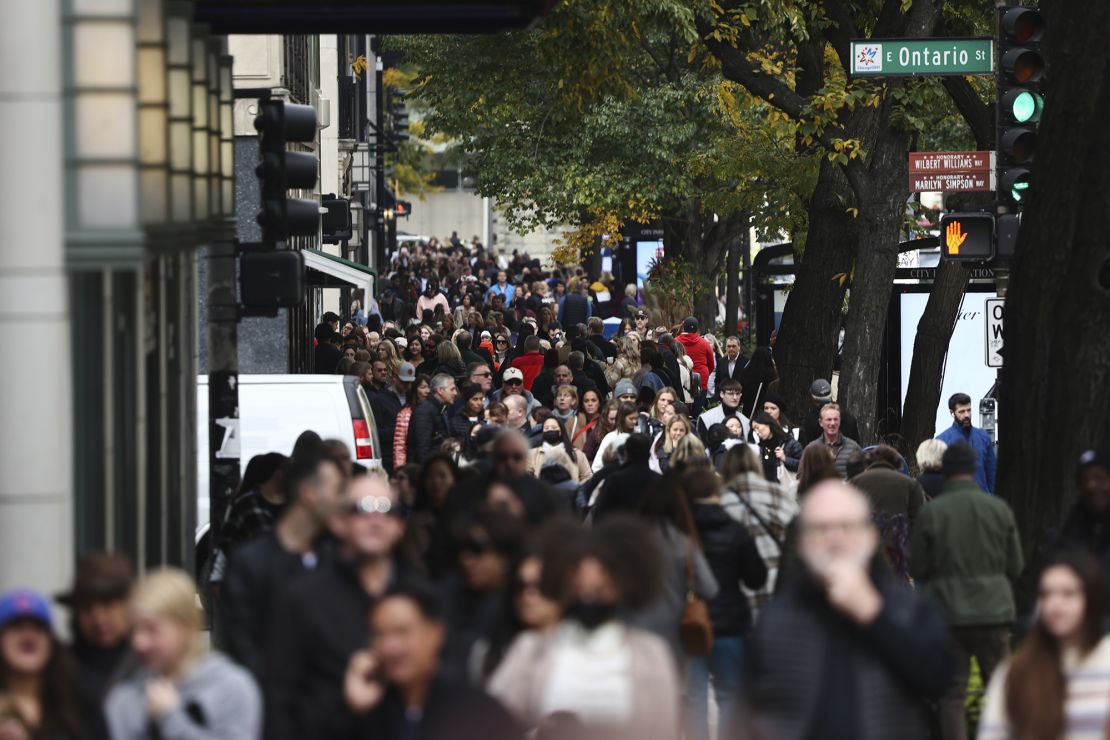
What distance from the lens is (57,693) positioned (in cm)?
675

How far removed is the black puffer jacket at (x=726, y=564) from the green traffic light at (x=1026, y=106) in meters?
5.20

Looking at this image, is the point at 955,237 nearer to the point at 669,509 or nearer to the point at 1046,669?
the point at 669,509

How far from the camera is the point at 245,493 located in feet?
37.5

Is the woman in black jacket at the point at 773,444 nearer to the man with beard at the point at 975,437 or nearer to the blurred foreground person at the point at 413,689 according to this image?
the man with beard at the point at 975,437

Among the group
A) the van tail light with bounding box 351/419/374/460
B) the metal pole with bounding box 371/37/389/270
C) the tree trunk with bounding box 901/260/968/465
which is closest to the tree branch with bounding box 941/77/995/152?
the tree trunk with bounding box 901/260/968/465

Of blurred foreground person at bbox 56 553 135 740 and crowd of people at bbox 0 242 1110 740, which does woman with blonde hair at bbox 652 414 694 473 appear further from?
blurred foreground person at bbox 56 553 135 740

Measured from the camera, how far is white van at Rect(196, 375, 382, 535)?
52.5ft

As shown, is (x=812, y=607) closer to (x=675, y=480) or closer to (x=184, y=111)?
(x=675, y=480)

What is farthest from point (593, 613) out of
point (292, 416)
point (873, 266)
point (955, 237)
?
point (873, 266)

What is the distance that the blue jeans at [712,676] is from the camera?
1020 cm

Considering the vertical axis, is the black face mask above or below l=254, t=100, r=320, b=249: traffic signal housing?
below

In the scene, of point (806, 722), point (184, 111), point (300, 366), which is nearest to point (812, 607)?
point (806, 722)

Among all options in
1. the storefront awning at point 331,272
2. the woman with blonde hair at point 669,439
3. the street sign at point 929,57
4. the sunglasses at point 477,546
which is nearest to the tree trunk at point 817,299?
the storefront awning at point 331,272

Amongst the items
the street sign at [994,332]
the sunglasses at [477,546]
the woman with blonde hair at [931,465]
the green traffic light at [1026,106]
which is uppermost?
the green traffic light at [1026,106]
